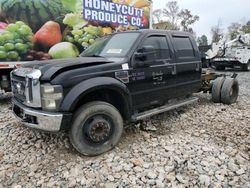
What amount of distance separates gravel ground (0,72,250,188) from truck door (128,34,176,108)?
2.02 ft

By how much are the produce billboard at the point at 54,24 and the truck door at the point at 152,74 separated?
11.2 ft

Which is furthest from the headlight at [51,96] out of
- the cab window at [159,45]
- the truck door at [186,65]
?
the truck door at [186,65]

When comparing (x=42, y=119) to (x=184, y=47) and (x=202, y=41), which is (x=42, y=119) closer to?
(x=184, y=47)

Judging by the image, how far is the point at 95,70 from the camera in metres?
4.05

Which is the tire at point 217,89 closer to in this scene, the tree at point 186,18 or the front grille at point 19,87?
the front grille at point 19,87

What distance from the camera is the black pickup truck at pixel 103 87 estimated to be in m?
3.72

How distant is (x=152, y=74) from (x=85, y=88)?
1525 millimetres

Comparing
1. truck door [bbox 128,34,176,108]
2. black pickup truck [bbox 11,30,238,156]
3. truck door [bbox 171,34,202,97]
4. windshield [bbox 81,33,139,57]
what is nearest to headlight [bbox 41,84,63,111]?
black pickup truck [bbox 11,30,238,156]

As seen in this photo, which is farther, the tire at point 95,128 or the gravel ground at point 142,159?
the tire at point 95,128

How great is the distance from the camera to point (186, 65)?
5.76 m

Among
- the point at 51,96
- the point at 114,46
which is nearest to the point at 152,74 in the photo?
the point at 114,46

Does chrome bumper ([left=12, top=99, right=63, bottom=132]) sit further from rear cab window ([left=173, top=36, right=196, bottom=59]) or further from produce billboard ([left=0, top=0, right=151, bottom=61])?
produce billboard ([left=0, top=0, right=151, bottom=61])

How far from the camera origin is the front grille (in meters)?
4.09

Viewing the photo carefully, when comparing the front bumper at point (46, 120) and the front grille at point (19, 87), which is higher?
the front grille at point (19, 87)
